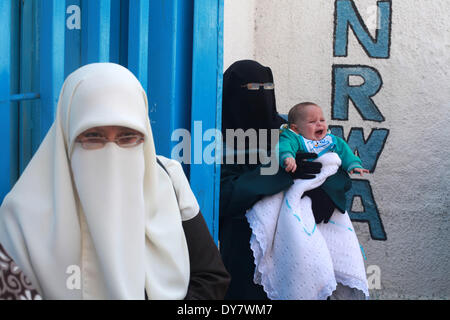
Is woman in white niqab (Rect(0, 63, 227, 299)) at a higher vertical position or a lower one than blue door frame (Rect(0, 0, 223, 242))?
lower

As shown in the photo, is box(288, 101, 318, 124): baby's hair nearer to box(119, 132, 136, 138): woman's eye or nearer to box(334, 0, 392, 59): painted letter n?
box(119, 132, 136, 138): woman's eye

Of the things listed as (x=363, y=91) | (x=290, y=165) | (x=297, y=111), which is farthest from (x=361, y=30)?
(x=290, y=165)

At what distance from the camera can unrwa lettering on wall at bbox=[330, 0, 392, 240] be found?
455 centimetres

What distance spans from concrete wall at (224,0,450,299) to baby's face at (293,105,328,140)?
1729 mm

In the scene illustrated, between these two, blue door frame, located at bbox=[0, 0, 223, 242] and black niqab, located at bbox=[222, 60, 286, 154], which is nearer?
blue door frame, located at bbox=[0, 0, 223, 242]

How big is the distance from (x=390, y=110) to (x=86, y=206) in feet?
10.8

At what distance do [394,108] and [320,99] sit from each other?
523 mm

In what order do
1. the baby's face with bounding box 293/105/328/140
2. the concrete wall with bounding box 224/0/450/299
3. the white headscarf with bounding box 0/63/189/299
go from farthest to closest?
the concrete wall with bounding box 224/0/450/299, the baby's face with bounding box 293/105/328/140, the white headscarf with bounding box 0/63/189/299

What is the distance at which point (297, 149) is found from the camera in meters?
2.84

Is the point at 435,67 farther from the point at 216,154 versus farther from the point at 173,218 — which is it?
the point at 173,218

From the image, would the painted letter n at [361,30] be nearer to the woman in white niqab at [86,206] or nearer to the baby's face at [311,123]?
the baby's face at [311,123]

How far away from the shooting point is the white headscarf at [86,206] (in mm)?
1629

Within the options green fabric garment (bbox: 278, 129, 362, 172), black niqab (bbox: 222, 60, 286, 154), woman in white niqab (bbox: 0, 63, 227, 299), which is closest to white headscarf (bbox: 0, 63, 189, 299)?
woman in white niqab (bbox: 0, 63, 227, 299)
